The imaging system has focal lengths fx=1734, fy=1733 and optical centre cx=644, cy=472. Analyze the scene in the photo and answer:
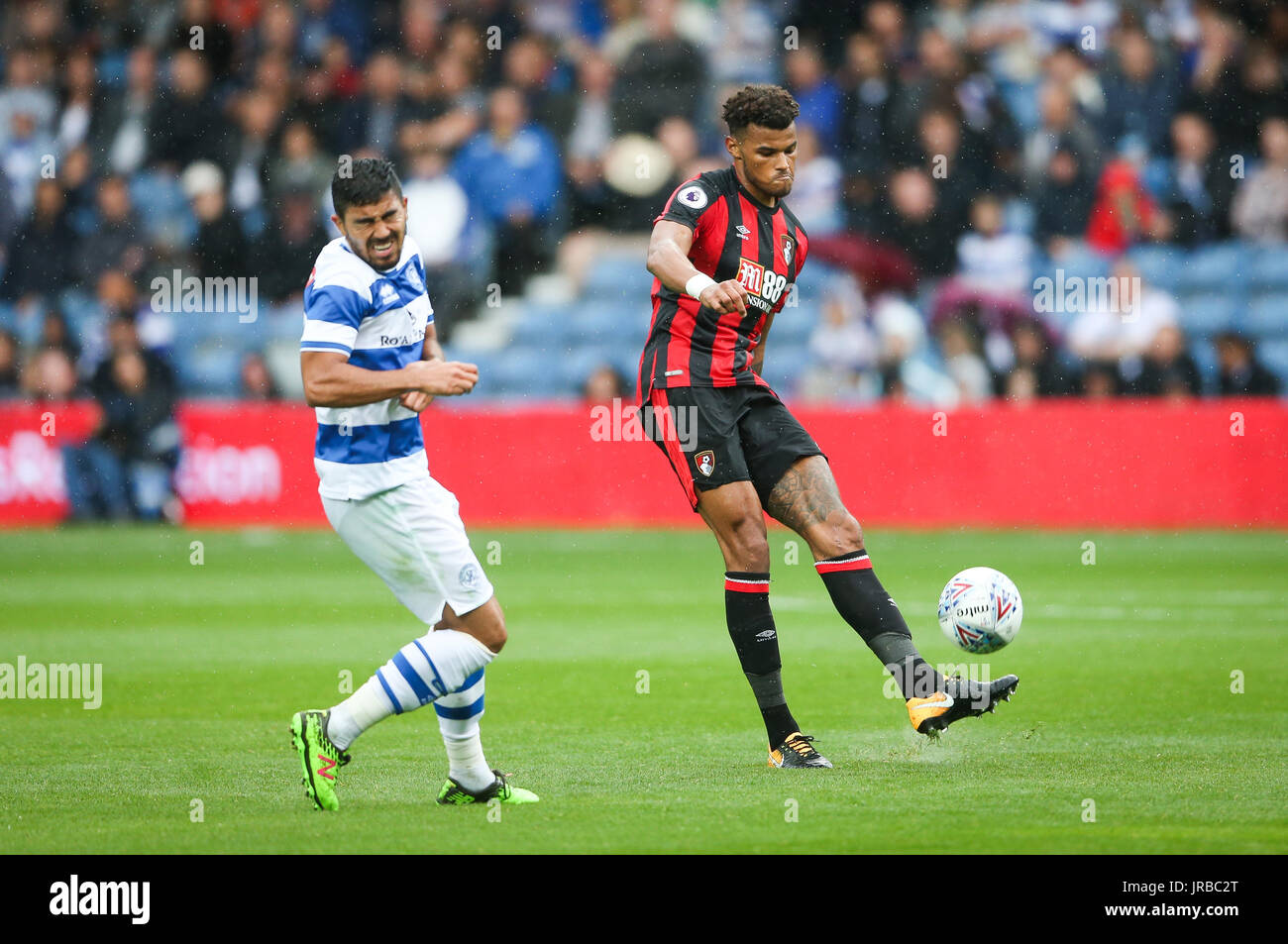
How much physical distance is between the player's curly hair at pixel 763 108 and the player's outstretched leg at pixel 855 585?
135 cm

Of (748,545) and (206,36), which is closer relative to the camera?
(748,545)

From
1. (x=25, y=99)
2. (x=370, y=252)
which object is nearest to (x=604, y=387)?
(x=25, y=99)

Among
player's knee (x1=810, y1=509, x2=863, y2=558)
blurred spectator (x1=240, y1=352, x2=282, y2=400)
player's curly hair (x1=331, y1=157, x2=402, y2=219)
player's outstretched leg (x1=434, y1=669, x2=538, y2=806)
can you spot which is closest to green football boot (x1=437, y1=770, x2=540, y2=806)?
player's outstretched leg (x1=434, y1=669, x2=538, y2=806)

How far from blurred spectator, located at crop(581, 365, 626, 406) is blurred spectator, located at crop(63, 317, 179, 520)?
4323 millimetres

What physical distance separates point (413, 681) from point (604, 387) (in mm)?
11870

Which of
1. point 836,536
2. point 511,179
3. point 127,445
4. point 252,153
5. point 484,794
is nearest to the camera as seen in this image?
point 484,794

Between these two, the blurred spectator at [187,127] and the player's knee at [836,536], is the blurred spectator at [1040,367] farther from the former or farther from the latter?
the player's knee at [836,536]

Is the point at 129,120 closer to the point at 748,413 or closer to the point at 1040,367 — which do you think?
the point at 1040,367

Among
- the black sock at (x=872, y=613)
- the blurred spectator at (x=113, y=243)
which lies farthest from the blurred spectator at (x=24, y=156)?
the black sock at (x=872, y=613)

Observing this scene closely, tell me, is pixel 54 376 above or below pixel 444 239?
below

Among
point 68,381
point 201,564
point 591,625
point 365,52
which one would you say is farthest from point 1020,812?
point 365,52

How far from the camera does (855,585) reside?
265 inches

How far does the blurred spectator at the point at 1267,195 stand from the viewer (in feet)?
60.2

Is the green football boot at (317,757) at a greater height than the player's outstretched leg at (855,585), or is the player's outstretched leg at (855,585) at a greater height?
the player's outstretched leg at (855,585)
